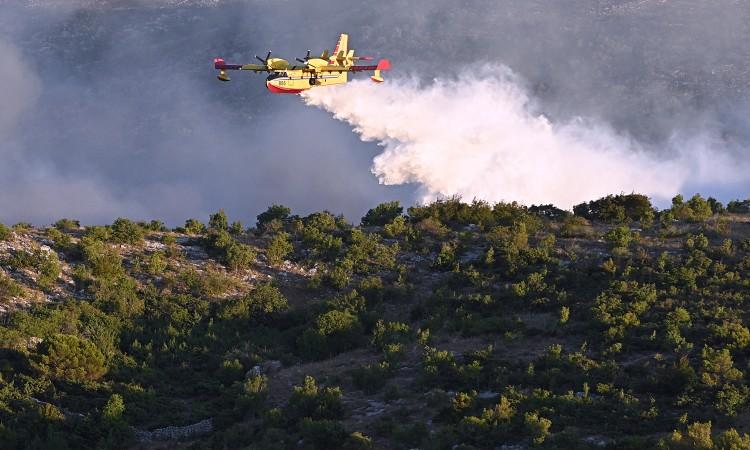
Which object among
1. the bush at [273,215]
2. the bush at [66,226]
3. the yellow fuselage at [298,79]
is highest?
the yellow fuselage at [298,79]

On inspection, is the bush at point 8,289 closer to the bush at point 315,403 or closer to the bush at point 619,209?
the bush at point 315,403

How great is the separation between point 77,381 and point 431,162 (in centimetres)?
4431

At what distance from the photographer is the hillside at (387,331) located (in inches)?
1100

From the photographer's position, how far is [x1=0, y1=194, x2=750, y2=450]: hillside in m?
27.9

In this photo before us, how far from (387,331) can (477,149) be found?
45.9m

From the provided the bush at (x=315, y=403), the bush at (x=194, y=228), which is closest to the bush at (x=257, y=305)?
the bush at (x=194, y=228)

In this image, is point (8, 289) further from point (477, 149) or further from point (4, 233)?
point (477, 149)

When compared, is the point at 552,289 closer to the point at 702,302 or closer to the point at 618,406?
the point at 702,302

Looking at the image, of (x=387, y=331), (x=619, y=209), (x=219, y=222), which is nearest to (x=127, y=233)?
(x=219, y=222)

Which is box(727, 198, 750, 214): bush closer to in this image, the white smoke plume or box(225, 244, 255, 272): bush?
the white smoke plume

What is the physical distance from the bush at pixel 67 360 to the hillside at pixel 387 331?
0.25 feet

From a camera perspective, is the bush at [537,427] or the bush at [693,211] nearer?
the bush at [537,427]

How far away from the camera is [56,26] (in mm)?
141375

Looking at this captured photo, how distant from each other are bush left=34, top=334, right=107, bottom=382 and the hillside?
0.25 feet
